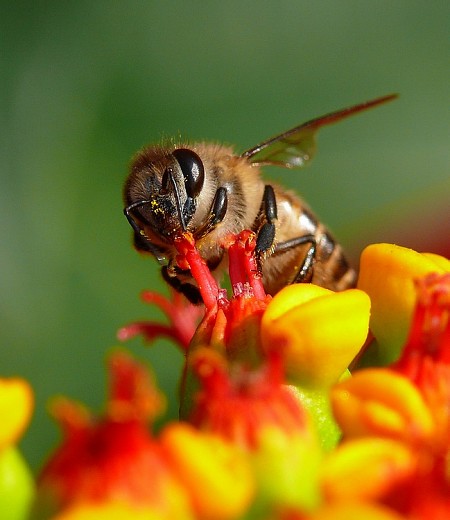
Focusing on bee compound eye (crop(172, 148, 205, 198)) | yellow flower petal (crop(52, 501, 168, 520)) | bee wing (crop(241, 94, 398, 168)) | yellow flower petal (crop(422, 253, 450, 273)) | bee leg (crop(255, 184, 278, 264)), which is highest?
Answer: bee compound eye (crop(172, 148, 205, 198))

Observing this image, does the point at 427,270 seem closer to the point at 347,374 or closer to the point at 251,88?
the point at 347,374

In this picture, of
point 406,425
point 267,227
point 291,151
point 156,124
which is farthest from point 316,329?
point 156,124

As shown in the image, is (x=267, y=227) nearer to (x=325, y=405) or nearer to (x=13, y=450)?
(x=325, y=405)

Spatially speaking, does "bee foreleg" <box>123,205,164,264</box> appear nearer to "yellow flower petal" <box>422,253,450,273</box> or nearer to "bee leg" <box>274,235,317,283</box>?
"bee leg" <box>274,235,317,283</box>

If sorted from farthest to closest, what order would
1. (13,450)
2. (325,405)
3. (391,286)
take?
(391,286) → (325,405) → (13,450)

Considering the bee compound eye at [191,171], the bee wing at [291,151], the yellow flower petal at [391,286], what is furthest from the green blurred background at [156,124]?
the yellow flower petal at [391,286]

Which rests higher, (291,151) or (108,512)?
(291,151)

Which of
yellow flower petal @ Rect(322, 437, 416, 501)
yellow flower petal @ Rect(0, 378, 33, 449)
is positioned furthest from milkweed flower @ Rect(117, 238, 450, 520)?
yellow flower petal @ Rect(0, 378, 33, 449)
